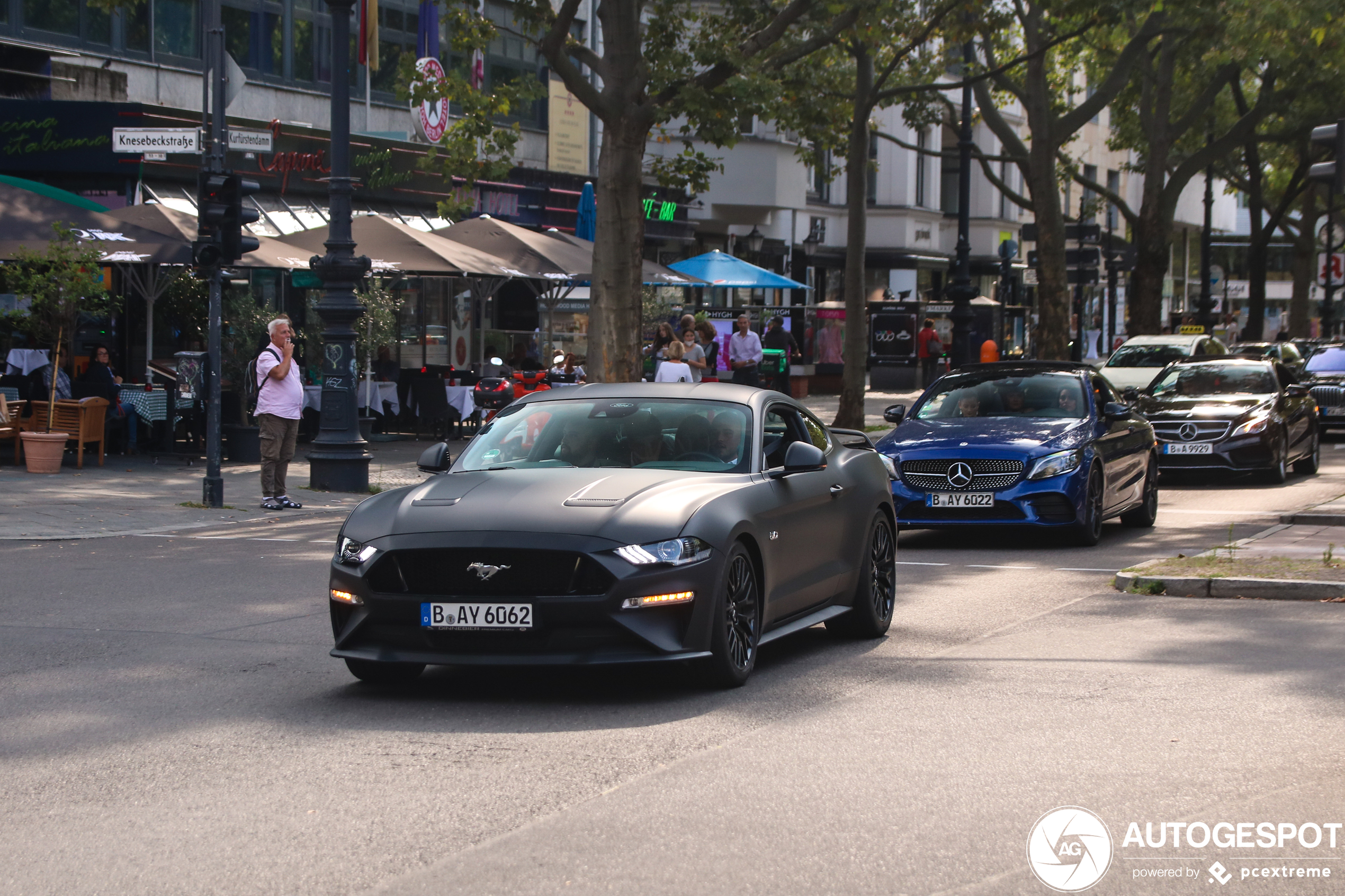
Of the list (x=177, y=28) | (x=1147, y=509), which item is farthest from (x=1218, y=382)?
(x=177, y=28)

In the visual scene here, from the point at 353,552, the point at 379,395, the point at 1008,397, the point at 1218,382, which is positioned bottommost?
the point at 353,552

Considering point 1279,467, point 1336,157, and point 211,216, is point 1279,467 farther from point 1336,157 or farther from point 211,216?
point 211,216

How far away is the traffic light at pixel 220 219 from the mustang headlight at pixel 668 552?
10.3 meters

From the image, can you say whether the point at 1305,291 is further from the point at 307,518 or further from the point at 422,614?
the point at 422,614

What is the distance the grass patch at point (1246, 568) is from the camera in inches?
443

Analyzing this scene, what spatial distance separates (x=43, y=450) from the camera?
63.1 ft

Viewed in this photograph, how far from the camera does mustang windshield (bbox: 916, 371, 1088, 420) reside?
1519cm

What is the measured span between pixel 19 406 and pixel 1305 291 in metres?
47.5

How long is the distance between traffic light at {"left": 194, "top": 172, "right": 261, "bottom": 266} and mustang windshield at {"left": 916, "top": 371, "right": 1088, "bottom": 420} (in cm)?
673

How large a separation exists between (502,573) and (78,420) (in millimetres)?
14338

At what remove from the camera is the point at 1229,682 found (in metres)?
8.05

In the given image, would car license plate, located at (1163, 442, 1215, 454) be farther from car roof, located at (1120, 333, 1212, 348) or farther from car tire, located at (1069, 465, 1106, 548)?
car roof, located at (1120, 333, 1212, 348)

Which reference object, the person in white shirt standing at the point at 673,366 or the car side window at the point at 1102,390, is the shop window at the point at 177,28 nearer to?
the person in white shirt standing at the point at 673,366

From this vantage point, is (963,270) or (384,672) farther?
(963,270)
